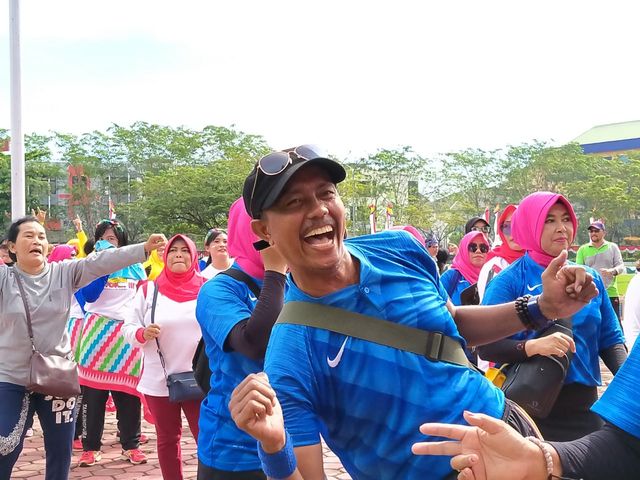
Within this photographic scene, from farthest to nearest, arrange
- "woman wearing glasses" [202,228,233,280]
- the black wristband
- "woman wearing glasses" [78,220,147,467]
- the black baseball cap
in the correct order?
"woman wearing glasses" [202,228,233,280] → "woman wearing glasses" [78,220,147,467] → the black wristband → the black baseball cap

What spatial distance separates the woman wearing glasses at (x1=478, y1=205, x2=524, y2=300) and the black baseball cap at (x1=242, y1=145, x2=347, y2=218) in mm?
3576

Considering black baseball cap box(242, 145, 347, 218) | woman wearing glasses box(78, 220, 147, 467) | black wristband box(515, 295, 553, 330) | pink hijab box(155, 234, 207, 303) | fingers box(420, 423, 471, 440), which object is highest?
black baseball cap box(242, 145, 347, 218)

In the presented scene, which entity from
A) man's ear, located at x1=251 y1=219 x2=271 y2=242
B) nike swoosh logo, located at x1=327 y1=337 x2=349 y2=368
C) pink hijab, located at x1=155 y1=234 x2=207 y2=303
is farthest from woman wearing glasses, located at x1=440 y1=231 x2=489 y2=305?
nike swoosh logo, located at x1=327 y1=337 x2=349 y2=368

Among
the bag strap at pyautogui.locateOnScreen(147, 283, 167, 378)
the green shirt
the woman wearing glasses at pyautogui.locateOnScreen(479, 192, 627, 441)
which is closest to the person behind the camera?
the woman wearing glasses at pyautogui.locateOnScreen(479, 192, 627, 441)

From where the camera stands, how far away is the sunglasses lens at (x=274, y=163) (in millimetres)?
2061

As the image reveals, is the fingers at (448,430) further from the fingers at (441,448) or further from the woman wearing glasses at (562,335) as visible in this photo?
the woman wearing glasses at (562,335)

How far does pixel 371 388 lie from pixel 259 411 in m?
0.39

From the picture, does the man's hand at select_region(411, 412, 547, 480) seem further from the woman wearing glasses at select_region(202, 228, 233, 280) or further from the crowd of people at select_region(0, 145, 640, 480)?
the woman wearing glasses at select_region(202, 228, 233, 280)

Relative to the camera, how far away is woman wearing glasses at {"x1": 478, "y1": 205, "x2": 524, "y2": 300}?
5445 millimetres

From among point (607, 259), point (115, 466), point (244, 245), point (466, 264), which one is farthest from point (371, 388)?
point (607, 259)

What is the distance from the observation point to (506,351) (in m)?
3.42

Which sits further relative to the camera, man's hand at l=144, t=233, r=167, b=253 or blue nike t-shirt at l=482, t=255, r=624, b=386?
man's hand at l=144, t=233, r=167, b=253

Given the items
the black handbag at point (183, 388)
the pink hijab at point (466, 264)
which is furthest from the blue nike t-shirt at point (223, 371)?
the pink hijab at point (466, 264)

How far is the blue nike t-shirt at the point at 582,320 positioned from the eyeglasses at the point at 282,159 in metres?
1.76
